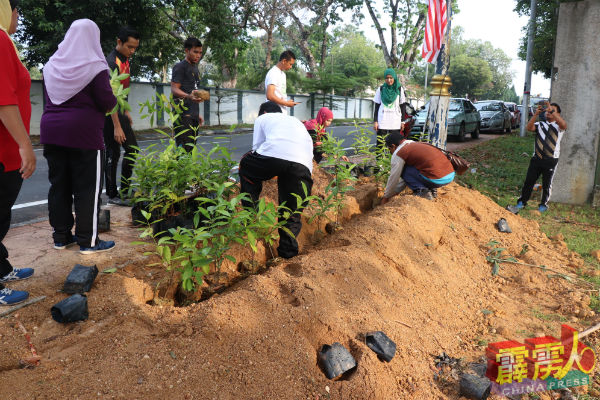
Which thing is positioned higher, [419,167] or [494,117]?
[494,117]

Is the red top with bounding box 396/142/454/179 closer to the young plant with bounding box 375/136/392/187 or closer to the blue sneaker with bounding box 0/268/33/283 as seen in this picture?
the young plant with bounding box 375/136/392/187

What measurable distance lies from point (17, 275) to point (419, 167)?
3948mm

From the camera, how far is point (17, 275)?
2822 millimetres

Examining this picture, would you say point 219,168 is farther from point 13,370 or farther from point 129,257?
point 13,370

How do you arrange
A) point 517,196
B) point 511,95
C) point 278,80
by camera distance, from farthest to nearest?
point 511,95
point 517,196
point 278,80

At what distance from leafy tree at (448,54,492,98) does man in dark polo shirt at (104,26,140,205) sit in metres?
54.9

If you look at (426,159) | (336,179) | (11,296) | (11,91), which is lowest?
(11,296)

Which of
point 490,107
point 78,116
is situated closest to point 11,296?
point 78,116

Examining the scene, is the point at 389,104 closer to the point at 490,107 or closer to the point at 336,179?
the point at 336,179

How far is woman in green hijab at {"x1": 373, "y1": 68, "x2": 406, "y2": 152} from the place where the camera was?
671 cm

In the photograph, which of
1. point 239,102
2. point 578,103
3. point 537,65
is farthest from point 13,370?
point 537,65

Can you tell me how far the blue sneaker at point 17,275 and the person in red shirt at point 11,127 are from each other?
2 centimetres

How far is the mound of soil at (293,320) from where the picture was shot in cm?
203

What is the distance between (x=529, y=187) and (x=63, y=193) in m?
5.73
